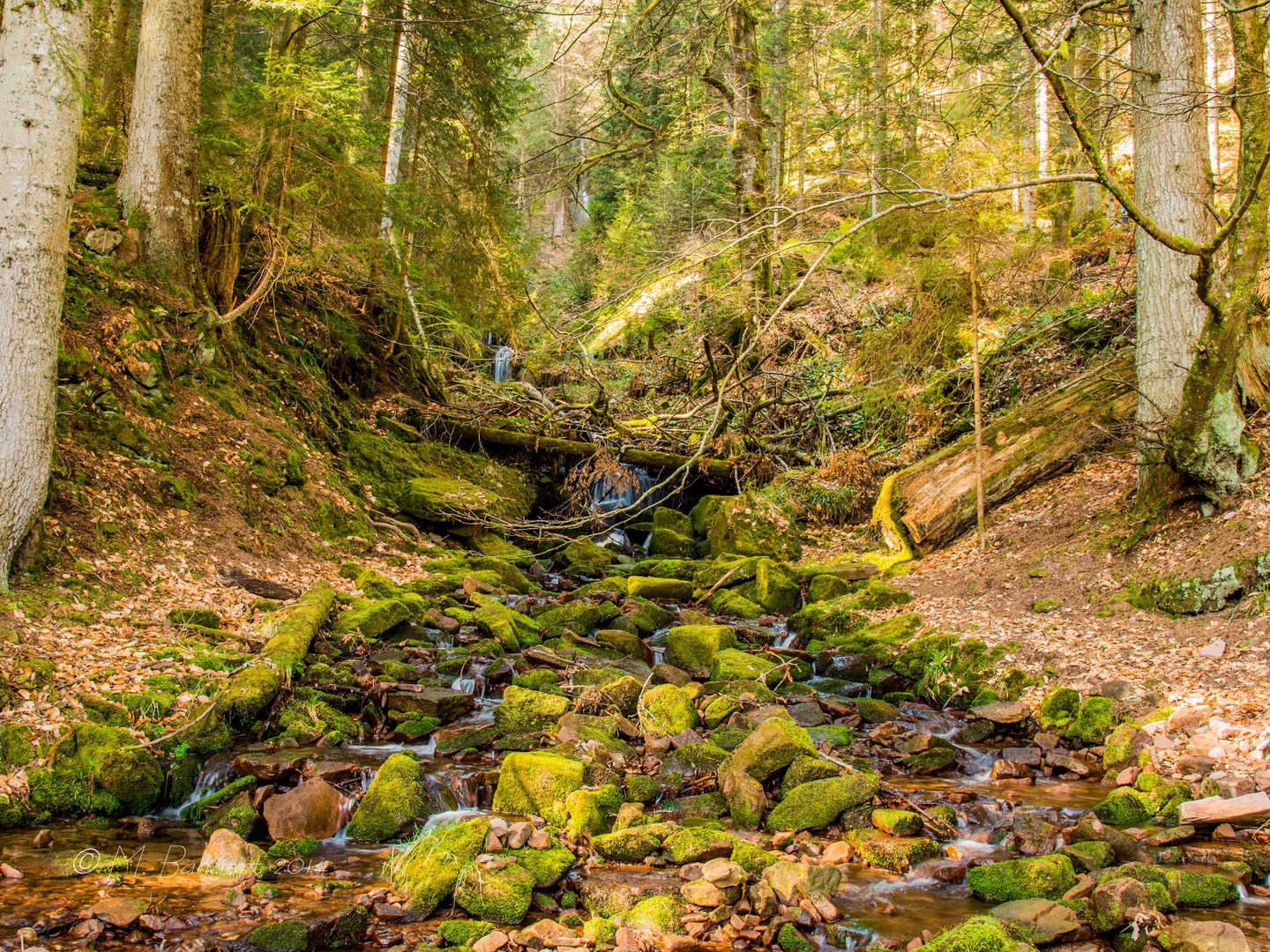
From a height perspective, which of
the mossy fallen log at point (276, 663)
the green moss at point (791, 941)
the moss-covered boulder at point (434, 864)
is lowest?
the green moss at point (791, 941)

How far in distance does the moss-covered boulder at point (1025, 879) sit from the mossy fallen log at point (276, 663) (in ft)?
16.4

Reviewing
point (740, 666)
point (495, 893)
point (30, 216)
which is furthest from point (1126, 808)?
point (30, 216)

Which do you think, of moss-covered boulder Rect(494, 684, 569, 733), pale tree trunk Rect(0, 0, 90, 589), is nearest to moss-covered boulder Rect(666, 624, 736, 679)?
moss-covered boulder Rect(494, 684, 569, 733)

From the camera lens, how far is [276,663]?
6.27 metres

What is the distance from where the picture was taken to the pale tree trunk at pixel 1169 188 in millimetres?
7254

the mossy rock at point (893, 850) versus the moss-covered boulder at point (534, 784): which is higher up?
the moss-covered boulder at point (534, 784)

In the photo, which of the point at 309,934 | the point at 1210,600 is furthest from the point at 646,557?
the point at 309,934

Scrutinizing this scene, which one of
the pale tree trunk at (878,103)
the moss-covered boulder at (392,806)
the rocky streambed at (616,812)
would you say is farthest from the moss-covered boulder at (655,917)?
the pale tree trunk at (878,103)

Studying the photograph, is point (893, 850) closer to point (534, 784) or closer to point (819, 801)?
point (819, 801)

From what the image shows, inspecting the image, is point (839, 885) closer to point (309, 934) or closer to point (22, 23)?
point (309, 934)

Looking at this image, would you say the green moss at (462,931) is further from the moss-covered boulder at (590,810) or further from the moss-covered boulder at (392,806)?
the moss-covered boulder at (392,806)

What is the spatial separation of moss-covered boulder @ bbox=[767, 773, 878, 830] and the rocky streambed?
0.6 inches

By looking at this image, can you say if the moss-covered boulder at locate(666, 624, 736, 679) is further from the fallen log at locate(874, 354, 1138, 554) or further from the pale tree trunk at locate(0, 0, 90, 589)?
the pale tree trunk at locate(0, 0, 90, 589)

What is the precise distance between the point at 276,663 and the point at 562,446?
8623mm
